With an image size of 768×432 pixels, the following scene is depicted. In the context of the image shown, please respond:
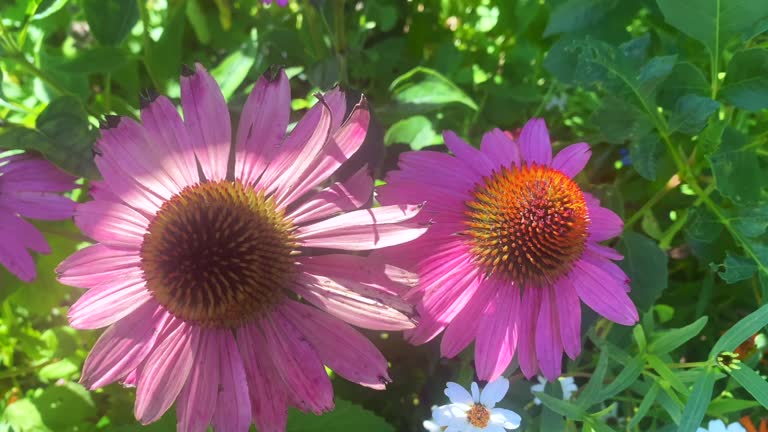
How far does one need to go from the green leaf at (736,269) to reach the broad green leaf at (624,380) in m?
0.18

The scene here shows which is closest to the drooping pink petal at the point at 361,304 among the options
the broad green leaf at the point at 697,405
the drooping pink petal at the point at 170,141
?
the drooping pink petal at the point at 170,141

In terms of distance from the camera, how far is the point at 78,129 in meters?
0.80

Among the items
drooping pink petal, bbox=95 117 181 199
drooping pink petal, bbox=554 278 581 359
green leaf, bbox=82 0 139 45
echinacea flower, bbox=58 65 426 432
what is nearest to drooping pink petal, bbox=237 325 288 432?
echinacea flower, bbox=58 65 426 432

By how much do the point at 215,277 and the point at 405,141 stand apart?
412mm

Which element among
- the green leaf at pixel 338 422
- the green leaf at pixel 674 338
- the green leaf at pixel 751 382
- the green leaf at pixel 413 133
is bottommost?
the green leaf at pixel 338 422

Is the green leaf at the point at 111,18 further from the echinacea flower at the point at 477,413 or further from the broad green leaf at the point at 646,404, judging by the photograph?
the broad green leaf at the point at 646,404

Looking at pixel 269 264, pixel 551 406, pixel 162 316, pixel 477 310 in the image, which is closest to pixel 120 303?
pixel 162 316

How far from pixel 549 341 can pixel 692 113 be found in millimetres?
357

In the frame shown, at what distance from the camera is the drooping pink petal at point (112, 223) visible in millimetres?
694

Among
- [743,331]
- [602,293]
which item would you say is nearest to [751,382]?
[743,331]

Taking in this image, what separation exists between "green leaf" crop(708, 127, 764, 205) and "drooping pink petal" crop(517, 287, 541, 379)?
0.97 feet

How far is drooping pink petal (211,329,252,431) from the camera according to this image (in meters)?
0.66

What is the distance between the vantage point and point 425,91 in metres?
0.92

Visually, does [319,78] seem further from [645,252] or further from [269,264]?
[645,252]
